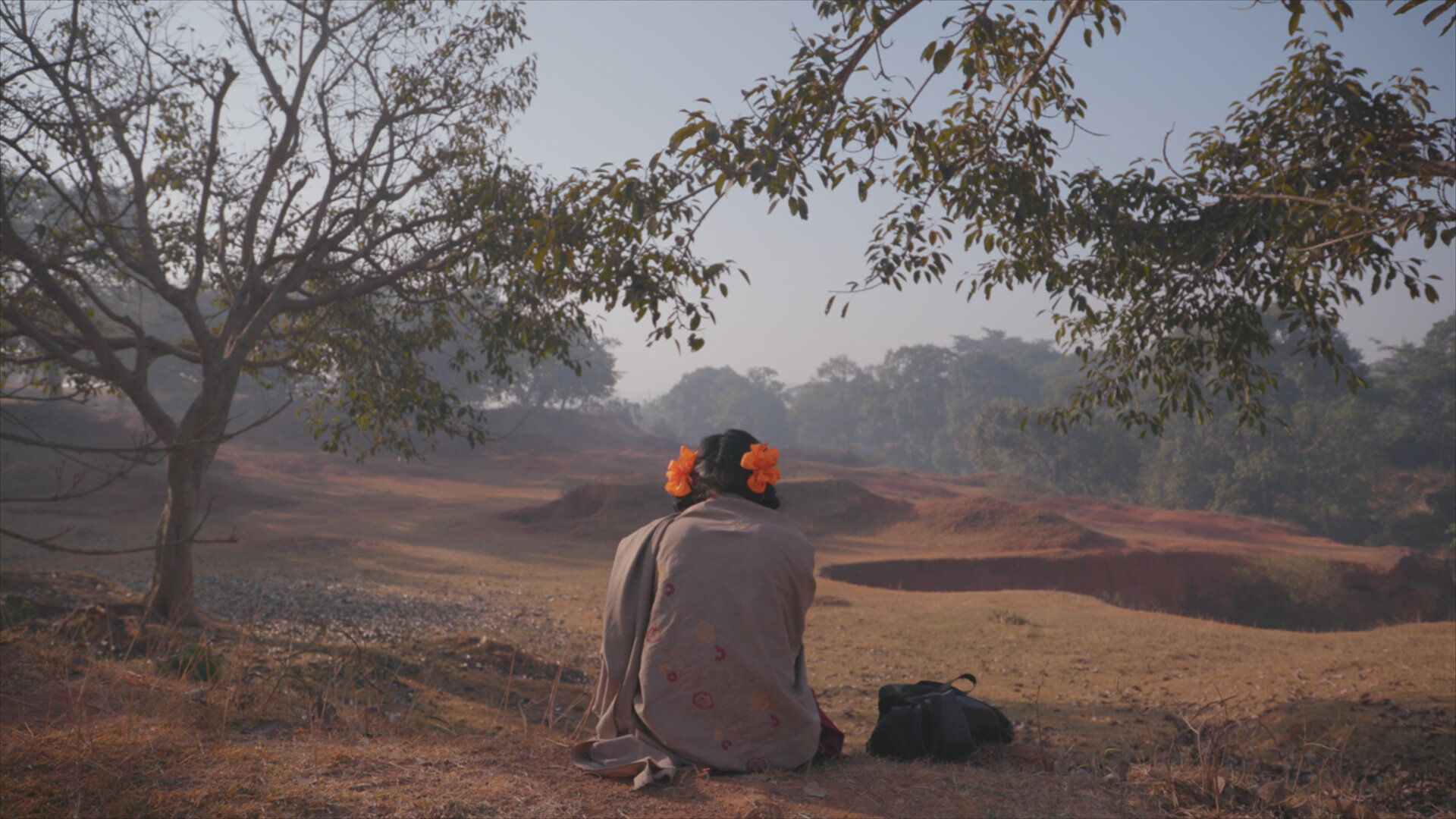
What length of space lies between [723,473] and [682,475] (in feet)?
0.66

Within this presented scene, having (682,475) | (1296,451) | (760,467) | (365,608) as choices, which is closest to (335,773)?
(682,475)

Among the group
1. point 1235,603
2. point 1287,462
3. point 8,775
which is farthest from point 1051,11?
point 1287,462

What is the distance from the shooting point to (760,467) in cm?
370

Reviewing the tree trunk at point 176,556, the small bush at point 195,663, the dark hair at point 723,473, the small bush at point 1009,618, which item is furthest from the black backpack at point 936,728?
the small bush at point 1009,618

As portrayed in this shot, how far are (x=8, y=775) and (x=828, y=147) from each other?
4454mm

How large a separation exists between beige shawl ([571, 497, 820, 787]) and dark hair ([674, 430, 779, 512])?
0.26m

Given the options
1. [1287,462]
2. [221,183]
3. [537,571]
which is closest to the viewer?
[221,183]

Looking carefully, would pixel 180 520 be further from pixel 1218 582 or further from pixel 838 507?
pixel 838 507

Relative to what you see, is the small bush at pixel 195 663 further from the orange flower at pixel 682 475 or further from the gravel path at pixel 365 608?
the orange flower at pixel 682 475

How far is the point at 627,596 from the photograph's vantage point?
353 cm

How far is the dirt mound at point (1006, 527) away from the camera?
74.7 feet

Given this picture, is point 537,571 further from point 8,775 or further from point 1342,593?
point 1342,593


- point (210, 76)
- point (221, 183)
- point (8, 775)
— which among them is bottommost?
point (8, 775)

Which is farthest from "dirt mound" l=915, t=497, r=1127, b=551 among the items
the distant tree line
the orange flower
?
the orange flower
